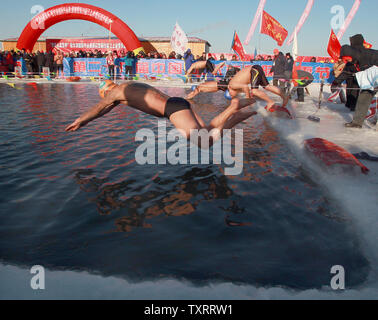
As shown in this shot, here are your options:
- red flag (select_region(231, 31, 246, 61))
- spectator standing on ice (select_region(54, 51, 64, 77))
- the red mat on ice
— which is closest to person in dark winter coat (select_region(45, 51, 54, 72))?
spectator standing on ice (select_region(54, 51, 64, 77))

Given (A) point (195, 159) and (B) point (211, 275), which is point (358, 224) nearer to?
(B) point (211, 275)

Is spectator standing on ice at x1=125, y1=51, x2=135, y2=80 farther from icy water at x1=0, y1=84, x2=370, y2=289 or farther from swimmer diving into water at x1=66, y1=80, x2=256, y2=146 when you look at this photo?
swimmer diving into water at x1=66, y1=80, x2=256, y2=146

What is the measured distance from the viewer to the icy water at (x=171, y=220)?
237cm

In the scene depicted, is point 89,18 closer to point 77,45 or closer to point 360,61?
point 77,45

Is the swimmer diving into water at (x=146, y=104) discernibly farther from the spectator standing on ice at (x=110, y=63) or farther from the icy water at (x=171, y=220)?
the spectator standing on ice at (x=110, y=63)

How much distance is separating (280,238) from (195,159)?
8.66 feet

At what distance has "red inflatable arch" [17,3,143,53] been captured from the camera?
25.8 meters

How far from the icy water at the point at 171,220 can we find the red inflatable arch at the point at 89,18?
2305 cm

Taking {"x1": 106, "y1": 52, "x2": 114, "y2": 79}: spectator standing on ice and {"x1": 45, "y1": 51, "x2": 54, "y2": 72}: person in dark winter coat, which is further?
{"x1": 45, "y1": 51, "x2": 54, "y2": 72}: person in dark winter coat

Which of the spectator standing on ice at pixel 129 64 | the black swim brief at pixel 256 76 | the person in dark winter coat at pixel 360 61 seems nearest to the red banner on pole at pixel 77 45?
the spectator standing on ice at pixel 129 64

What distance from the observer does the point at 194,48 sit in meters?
35.7

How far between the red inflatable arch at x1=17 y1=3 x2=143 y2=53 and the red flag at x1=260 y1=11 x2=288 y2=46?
12264 millimetres

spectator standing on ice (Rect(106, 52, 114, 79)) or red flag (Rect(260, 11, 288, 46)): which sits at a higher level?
red flag (Rect(260, 11, 288, 46))

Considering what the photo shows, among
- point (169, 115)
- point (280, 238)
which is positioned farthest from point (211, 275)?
point (169, 115)
